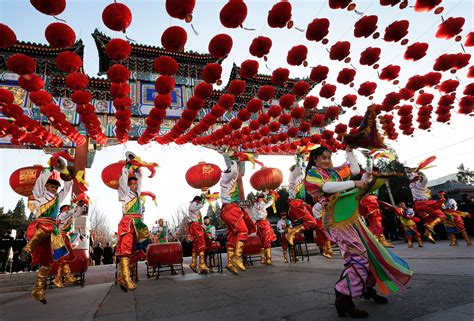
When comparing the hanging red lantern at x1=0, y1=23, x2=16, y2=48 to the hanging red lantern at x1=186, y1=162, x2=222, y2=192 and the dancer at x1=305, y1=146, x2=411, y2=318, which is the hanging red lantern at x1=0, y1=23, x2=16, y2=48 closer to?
the dancer at x1=305, y1=146, x2=411, y2=318

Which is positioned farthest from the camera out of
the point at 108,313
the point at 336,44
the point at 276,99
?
the point at 276,99

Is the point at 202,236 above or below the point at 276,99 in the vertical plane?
below

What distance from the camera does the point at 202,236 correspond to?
284 inches

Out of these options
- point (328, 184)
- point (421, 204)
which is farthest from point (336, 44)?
point (421, 204)

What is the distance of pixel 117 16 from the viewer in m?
3.97

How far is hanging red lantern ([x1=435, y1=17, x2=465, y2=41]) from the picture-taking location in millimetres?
4523

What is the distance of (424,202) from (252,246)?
5579mm

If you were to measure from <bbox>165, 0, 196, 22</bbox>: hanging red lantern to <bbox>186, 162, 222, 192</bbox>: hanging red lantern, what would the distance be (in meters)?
5.57

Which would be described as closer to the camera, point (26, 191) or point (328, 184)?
point (328, 184)

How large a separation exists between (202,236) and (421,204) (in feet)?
22.6

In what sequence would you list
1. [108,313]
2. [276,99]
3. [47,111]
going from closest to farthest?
[108,313], [47,111], [276,99]

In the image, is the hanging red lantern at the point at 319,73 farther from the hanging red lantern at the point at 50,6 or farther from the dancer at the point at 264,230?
the hanging red lantern at the point at 50,6

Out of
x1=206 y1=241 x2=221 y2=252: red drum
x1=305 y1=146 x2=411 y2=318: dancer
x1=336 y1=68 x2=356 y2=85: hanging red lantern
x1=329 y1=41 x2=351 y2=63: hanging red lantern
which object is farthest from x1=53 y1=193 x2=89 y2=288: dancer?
x1=336 y1=68 x2=356 y2=85: hanging red lantern

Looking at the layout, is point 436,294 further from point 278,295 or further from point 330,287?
point 278,295
